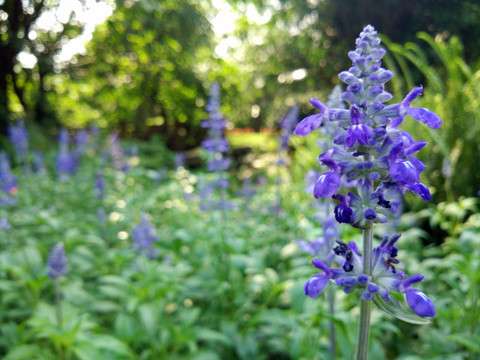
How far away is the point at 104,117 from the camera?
12.4 metres

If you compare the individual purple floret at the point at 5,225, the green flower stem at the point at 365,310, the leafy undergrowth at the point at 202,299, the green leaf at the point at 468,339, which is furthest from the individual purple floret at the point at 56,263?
the green leaf at the point at 468,339

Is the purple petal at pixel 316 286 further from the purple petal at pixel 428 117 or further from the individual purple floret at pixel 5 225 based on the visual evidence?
the individual purple floret at pixel 5 225

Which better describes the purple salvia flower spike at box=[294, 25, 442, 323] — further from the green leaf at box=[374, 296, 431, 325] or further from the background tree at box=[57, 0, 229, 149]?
the background tree at box=[57, 0, 229, 149]

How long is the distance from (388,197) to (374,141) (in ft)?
0.54

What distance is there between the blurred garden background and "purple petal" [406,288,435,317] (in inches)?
29.4

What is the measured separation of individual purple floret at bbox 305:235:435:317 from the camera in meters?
0.98

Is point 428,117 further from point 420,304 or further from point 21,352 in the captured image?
point 21,352

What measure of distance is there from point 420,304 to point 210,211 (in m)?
2.74

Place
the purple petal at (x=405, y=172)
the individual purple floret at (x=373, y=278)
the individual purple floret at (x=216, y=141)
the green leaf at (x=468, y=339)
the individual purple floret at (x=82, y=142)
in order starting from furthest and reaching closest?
the individual purple floret at (x=82, y=142) → the individual purple floret at (x=216, y=141) → the green leaf at (x=468, y=339) → the individual purple floret at (x=373, y=278) → the purple petal at (x=405, y=172)

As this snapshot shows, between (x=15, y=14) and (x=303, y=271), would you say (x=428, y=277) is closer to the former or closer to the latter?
(x=303, y=271)

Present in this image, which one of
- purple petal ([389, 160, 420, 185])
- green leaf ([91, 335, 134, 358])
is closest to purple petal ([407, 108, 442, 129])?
purple petal ([389, 160, 420, 185])

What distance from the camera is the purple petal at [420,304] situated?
906 millimetres

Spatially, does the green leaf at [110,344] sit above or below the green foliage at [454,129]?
below

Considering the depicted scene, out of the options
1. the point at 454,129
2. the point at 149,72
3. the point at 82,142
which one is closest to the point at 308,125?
the point at 454,129
